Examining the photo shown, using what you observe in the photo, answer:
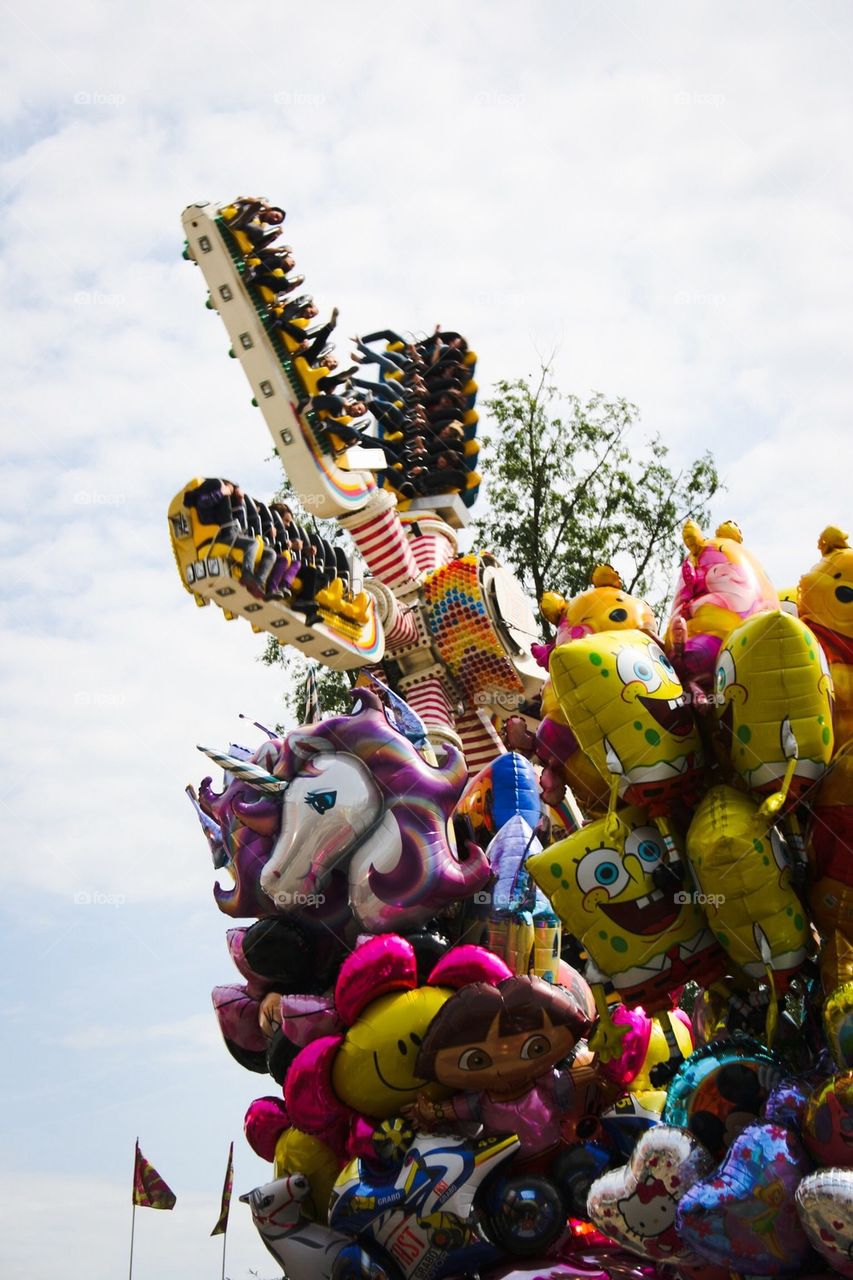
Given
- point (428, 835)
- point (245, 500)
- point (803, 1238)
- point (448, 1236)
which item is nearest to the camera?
point (803, 1238)

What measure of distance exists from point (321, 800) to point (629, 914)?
2490 millimetres

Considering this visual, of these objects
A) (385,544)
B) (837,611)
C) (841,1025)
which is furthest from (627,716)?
(385,544)

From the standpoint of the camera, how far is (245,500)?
1025cm

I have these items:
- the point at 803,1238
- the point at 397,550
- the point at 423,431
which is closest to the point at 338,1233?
the point at 803,1238

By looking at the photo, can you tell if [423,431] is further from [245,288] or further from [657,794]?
[657,794]

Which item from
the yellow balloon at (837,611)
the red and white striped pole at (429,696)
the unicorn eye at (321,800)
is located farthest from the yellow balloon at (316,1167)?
the red and white striped pole at (429,696)

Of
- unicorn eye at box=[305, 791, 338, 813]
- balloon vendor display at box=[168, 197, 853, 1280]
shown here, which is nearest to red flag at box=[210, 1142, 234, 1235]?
balloon vendor display at box=[168, 197, 853, 1280]

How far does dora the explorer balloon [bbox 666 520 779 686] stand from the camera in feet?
23.9

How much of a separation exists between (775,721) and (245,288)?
6.09 m

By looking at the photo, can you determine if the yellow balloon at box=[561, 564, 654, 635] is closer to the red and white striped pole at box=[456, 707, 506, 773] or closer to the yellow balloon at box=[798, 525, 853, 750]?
the yellow balloon at box=[798, 525, 853, 750]

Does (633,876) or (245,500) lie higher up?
(245,500)

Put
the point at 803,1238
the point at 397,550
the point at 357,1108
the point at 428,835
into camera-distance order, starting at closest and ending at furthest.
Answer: the point at 803,1238 < the point at 357,1108 < the point at 428,835 < the point at 397,550

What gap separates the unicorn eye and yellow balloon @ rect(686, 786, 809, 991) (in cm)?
273

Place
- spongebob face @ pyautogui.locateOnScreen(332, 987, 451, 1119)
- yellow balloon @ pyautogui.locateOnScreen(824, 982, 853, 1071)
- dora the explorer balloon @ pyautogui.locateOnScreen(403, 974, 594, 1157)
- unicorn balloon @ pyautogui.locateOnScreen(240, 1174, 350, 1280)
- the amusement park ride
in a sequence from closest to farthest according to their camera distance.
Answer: yellow balloon @ pyautogui.locateOnScreen(824, 982, 853, 1071) → dora the explorer balloon @ pyautogui.locateOnScreen(403, 974, 594, 1157) → spongebob face @ pyautogui.locateOnScreen(332, 987, 451, 1119) → unicorn balloon @ pyautogui.locateOnScreen(240, 1174, 350, 1280) → the amusement park ride
